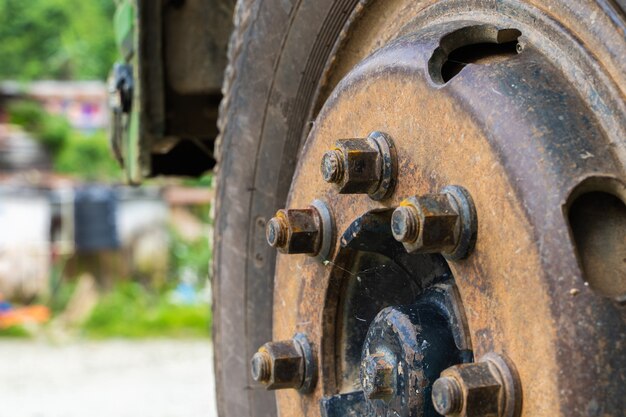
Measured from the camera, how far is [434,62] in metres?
0.84

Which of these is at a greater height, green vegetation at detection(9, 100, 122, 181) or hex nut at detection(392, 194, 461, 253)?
green vegetation at detection(9, 100, 122, 181)

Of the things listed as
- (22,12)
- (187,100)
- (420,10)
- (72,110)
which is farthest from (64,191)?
(22,12)

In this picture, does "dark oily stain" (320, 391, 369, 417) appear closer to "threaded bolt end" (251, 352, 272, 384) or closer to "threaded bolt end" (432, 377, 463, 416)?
→ "threaded bolt end" (251, 352, 272, 384)

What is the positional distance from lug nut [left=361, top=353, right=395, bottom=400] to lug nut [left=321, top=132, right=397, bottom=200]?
153 millimetres

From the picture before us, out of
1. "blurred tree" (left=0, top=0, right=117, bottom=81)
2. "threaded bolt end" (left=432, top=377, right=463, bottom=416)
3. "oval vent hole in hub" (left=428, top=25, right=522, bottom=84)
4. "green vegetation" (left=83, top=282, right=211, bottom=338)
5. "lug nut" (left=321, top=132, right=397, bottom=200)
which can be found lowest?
"threaded bolt end" (left=432, top=377, right=463, bottom=416)

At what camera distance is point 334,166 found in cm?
86

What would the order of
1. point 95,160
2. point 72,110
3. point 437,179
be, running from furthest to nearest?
1. point 72,110
2. point 95,160
3. point 437,179

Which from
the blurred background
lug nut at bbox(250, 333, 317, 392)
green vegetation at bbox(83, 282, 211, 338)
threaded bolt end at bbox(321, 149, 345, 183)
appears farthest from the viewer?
green vegetation at bbox(83, 282, 211, 338)

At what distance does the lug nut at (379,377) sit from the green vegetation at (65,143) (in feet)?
43.3

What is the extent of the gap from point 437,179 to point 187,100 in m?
1.02

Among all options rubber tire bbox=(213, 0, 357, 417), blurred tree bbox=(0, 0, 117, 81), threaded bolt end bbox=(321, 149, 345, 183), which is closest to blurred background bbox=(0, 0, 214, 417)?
rubber tire bbox=(213, 0, 357, 417)

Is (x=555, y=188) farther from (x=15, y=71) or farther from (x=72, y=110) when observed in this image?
(x=15, y=71)

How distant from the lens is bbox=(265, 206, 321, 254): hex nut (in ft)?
3.09

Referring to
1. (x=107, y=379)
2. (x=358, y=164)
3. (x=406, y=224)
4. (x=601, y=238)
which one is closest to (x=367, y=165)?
(x=358, y=164)
